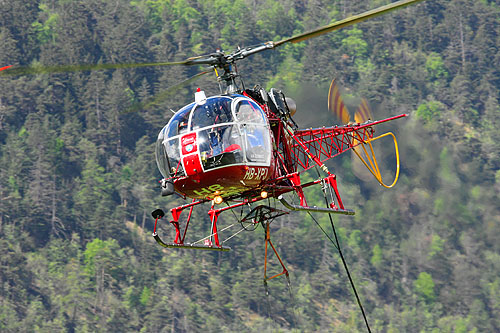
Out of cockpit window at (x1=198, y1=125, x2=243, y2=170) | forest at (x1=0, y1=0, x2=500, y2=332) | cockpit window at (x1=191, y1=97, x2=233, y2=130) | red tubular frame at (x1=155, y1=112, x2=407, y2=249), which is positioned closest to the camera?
cockpit window at (x1=198, y1=125, x2=243, y2=170)

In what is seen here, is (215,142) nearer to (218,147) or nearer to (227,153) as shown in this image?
(218,147)

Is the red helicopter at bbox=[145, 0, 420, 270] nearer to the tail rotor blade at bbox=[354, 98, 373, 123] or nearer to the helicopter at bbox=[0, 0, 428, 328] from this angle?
the helicopter at bbox=[0, 0, 428, 328]

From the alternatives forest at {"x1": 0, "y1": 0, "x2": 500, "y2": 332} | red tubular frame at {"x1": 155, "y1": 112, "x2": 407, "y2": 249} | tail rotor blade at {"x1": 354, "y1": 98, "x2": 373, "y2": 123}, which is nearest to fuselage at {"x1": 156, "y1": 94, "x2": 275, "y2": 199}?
red tubular frame at {"x1": 155, "y1": 112, "x2": 407, "y2": 249}

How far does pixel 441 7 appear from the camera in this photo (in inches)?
5330

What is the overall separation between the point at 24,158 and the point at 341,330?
121 ft

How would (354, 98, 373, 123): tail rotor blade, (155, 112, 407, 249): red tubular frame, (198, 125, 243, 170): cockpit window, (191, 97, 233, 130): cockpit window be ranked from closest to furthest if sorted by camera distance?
(198, 125, 243, 170): cockpit window → (191, 97, 233, 130): cockpit window → (155, 112, 407, 249): red tubular frame → (354, 98, 373, 123): tail rotor blade

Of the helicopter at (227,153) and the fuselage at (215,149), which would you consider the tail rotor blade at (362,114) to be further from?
the fuselage at (215,149)

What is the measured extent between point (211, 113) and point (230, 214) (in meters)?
67.4

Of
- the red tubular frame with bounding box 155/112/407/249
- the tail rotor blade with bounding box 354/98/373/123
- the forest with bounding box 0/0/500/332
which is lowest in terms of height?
Result: the red tubular frame with bounding box 155/112/407/249

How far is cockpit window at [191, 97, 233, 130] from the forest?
29.4 metres

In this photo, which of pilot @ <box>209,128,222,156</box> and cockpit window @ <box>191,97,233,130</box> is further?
cockpit window @ <box>191,97,233,130</box>

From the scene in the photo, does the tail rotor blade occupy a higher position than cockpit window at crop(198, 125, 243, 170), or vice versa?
the tail rotor blade

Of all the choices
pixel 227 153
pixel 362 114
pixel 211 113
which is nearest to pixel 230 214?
pixel 362 114

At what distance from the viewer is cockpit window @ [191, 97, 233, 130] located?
2355cm
